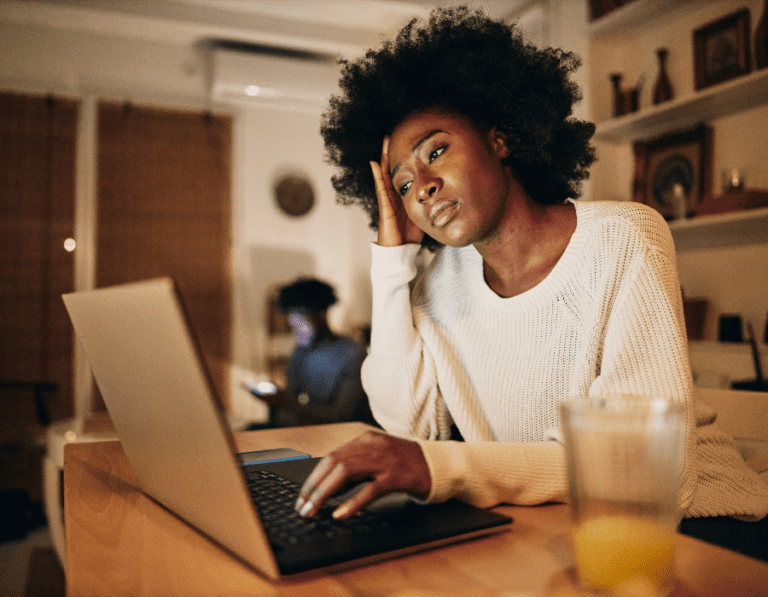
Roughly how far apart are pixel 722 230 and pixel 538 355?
1815 millimetres

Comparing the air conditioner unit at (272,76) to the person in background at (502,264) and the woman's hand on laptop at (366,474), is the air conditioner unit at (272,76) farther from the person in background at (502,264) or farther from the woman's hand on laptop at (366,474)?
the woman's hand on laptop at (366,474)

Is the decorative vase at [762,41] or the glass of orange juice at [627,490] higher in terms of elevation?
the decorative vase at [762,41]

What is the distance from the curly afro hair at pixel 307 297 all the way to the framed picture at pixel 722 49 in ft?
6.87

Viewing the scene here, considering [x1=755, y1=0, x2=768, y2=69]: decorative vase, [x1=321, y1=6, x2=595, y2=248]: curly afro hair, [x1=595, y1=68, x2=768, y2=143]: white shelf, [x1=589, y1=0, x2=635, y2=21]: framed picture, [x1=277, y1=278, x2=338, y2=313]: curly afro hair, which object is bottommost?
[x1=277, y1=278, x2=338, y2=313]: curly afro hair

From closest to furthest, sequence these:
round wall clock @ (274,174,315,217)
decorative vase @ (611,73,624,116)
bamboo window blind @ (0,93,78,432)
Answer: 1. decorative vase @ (611,73,624,116)
2. bamboo window blind @ (0,93,78,432)
3. round wall clock @ (274,174,315,217)

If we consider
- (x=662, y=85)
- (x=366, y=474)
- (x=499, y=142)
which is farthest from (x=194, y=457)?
(x=662, y=85)

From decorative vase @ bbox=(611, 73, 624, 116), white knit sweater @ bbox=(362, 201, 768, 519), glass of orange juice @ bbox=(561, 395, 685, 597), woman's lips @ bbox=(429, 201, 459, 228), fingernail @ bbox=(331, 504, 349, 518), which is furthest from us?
decorative vase @ bbox=(611, 73, 624, 116)

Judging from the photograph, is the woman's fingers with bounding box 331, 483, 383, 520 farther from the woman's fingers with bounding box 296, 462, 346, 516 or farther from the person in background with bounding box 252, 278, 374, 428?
the person in background with bounding box 252, 278, 374, 428

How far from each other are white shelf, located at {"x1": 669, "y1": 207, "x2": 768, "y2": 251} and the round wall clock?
272cm

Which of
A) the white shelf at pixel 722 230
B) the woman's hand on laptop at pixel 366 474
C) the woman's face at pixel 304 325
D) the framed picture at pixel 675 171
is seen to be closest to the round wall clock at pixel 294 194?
the woman's face at pixel 304 325

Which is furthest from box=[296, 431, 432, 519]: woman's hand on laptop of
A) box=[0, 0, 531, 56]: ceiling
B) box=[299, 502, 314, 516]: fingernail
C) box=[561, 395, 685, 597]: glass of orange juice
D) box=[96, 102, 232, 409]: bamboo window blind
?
box=[96, 102, 232, 409]: bamboo window blind

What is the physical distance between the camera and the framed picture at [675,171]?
2.48 m

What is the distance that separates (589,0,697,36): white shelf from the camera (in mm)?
2570

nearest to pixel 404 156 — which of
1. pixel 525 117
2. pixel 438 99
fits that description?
pixel 438 99
